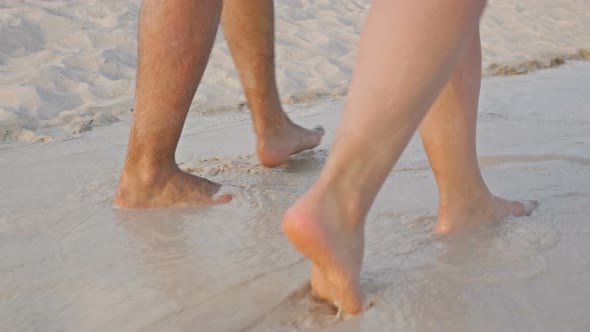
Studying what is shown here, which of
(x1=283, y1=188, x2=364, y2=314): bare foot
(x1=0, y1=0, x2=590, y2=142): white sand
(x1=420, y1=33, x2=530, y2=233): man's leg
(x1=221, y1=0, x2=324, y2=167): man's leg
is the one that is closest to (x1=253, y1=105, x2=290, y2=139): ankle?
(x1=221, y1=0, x2=324, y2=167): man's leg

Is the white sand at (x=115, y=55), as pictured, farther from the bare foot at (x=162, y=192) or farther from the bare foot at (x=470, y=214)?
the bare foot at (x=470, y=214)

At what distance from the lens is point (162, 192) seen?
5.71 ft

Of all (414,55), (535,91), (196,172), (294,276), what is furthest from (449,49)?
(535,91)

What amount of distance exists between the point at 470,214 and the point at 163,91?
0.76 meters

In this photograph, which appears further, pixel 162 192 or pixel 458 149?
pixel 162 192

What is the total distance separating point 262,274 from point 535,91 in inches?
97.9

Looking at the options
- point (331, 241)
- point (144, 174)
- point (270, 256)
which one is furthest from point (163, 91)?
point (331, 241)

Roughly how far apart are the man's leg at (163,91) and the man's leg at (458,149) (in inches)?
23.0

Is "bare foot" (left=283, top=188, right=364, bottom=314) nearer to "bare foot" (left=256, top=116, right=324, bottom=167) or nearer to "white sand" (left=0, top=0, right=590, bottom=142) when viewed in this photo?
"bare foot" (left=256, top=116, right=324, bottom=167)

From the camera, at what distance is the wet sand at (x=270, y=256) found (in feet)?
3.53

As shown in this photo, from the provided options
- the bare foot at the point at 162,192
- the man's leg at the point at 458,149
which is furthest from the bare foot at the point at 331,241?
the bare foot at the point at 162,192

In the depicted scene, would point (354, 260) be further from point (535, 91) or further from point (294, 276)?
point (535, 91)

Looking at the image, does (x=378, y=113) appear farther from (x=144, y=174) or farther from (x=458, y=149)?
(x=144, y=174)

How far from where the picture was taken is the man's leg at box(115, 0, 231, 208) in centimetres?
171
